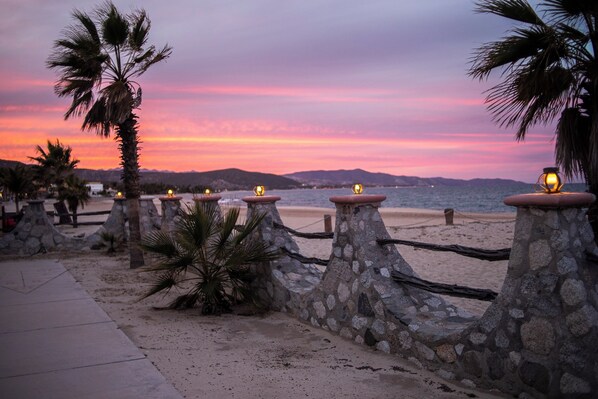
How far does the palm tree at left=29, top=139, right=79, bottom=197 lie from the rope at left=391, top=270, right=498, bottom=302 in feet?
125

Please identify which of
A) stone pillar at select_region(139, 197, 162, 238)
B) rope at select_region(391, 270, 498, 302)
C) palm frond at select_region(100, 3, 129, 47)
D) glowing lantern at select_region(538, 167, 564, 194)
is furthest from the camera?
stone pillar at select_region(139, 197, 162, 238)

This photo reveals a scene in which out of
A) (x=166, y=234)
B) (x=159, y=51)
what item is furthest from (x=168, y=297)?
(x=159, y=51)

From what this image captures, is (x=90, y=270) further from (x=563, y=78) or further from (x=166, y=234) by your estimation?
(x=563, y=78)

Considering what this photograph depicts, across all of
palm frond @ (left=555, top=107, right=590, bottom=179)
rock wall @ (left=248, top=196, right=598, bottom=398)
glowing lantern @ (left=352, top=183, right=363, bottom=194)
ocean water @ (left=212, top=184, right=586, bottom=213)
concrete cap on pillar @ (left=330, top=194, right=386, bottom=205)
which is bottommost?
ocean water @ (left=212, top=184, right=586, bottom=213)

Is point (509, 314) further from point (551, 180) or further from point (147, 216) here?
point (147, 216)

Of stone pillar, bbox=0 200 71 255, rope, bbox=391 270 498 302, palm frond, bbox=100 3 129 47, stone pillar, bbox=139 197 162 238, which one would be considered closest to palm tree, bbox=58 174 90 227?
stone pillar, bbox=0 200 71 255

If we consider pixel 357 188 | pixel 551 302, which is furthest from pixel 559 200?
pixel 357 188

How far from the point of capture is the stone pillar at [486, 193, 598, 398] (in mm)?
3340

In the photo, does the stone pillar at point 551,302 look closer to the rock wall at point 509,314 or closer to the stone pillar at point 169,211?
the rock wall at point 509,314

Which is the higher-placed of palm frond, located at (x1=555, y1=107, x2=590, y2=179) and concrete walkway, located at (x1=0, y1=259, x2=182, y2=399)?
palm frond, located at (x1=555, y1=107, x2=590, y2=179)

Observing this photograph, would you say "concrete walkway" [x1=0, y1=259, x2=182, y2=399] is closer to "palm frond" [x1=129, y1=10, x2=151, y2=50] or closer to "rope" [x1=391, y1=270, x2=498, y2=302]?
"rope" [x1=391, y1=270, x2=498, y2=302]

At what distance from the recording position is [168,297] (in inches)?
319

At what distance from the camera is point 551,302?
349 centimetres

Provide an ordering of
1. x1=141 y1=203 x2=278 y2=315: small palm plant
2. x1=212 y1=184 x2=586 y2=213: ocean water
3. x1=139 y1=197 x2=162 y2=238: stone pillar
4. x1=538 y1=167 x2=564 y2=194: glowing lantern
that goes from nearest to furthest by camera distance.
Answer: x1=538 y1=167 x2=564 y2=194: glowing lantern → x1=141 y1=203 x2=278 y2=315: small palm plant → x1=139 y1=197 x2=162 y2=238: stone pillar → x1=212 y1=184 x2=586 y2=213: ocean water
